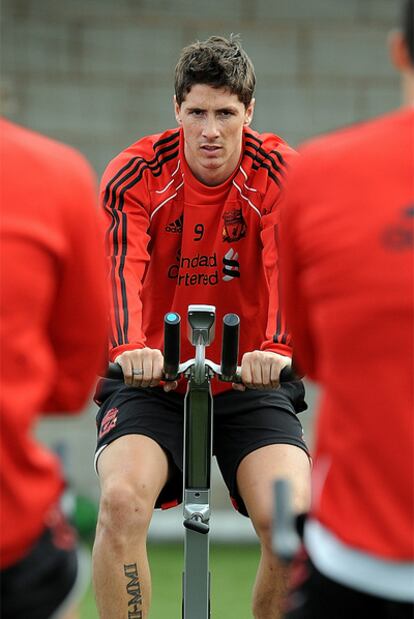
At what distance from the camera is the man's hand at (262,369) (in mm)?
2861

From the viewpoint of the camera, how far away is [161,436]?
324cm

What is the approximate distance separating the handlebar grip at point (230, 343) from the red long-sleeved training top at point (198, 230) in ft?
1.75

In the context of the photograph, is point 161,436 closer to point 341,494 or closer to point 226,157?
point 226,157

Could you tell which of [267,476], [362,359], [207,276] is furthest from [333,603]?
[207,276]

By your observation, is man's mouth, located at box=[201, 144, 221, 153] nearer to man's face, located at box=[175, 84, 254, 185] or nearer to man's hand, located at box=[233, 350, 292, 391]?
man's face, located at box=[175, 84, 254, 185]

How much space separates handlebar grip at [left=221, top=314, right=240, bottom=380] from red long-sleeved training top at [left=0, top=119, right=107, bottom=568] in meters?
0.91

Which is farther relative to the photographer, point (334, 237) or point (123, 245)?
point (123, 245)

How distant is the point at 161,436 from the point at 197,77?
1027mm

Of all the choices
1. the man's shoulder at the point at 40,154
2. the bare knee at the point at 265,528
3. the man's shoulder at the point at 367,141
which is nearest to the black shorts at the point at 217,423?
the bare knee at the point at 265,528

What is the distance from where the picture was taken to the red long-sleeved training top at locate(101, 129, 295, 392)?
3.46 m

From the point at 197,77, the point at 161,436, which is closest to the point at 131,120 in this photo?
the point at 197,77

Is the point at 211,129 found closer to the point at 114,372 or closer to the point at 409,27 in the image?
the point at 114,372

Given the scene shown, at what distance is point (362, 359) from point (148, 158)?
190 centimetres

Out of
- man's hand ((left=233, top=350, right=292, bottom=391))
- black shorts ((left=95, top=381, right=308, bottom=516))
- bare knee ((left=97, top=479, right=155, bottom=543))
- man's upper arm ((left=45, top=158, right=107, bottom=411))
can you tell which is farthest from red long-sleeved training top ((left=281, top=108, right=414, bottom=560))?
black shorts ((left=95, top=381, right=308, bottom=516))
